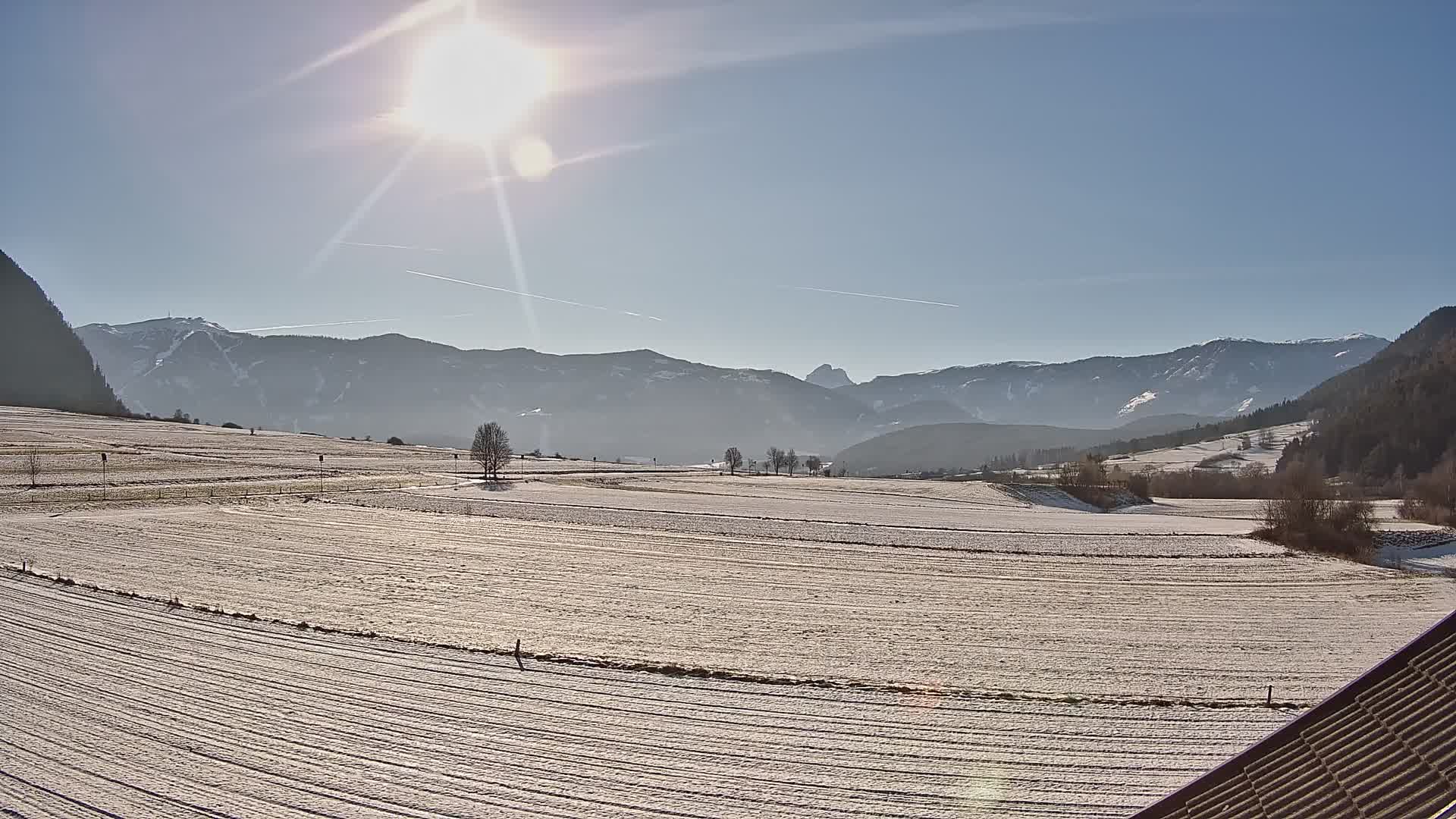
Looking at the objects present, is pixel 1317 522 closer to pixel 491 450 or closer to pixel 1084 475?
pixel 1084 475

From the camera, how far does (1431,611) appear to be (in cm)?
3356

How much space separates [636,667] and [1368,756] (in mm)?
17895

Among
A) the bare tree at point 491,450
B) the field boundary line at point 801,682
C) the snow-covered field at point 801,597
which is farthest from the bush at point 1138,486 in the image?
the field boundary line at point 801,682

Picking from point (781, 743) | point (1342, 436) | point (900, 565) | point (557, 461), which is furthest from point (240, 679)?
point (1342, 436)

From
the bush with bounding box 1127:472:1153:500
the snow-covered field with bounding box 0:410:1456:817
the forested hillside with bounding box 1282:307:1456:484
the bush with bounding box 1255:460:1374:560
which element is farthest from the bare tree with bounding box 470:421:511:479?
the forested hillside with bounding box 1282:307:1456:484

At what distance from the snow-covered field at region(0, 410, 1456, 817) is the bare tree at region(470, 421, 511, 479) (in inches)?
1914

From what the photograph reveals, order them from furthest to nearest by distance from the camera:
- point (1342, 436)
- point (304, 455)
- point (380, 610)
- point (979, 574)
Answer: point (1342, 436) → point (304, 455) → point (979, 574) → point (380, 610)

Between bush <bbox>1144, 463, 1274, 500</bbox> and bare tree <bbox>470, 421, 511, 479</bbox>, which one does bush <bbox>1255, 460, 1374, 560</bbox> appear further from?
bare tree <bbox>470, 421, 511, 479</bbox>

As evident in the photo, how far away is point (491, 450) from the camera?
99125mm

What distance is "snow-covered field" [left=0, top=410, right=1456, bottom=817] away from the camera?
14.1 metres

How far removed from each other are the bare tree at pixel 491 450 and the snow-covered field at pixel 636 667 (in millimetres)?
48610

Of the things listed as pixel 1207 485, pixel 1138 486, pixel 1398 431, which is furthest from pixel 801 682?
pixel 1398 431

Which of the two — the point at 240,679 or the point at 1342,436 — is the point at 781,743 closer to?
the point at 240,679

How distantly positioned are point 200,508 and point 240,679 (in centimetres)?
4250
